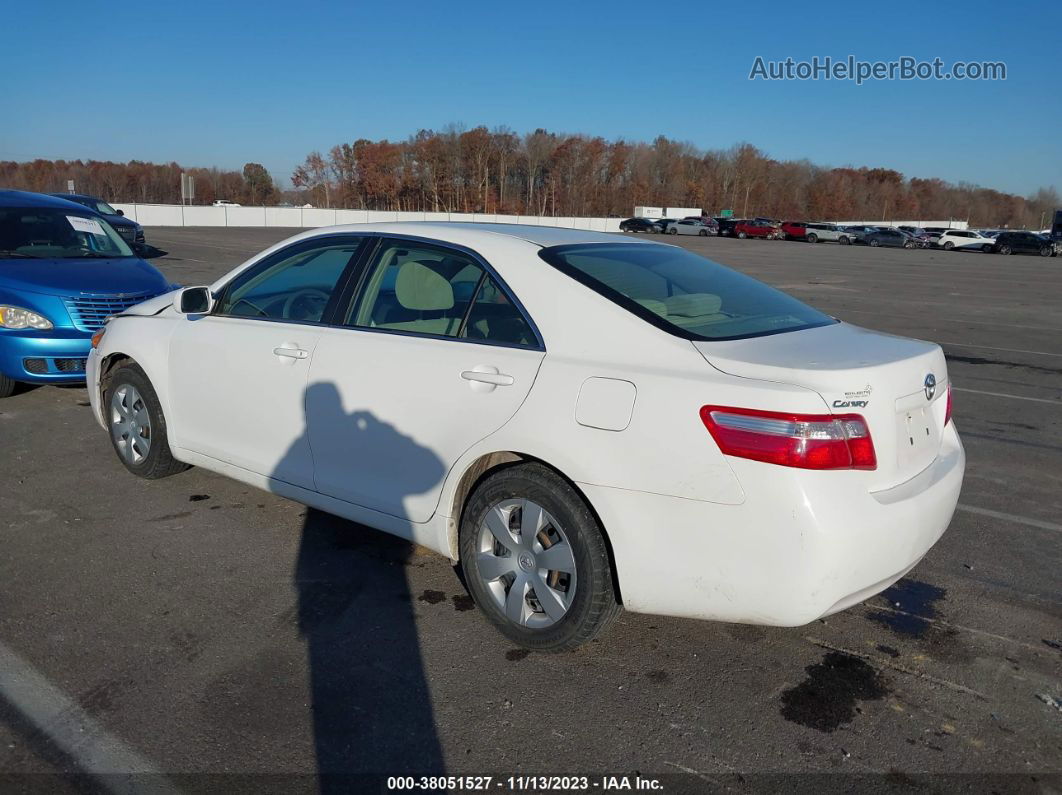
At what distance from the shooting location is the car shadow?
108 inches

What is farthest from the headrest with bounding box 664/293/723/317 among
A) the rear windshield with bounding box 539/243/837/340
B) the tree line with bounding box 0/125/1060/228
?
the tree line with bounding box 0/125/1060/228

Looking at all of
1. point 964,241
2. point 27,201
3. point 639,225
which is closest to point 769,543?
point 27,201

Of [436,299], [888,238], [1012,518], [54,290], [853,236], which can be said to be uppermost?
[853,236]

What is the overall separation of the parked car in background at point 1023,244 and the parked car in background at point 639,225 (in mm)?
23663

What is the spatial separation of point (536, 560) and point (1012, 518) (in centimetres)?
325

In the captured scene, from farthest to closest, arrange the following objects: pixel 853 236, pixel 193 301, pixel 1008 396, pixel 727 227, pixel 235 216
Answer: pixel 727 227
pixel 853 236
pixel 235 216
pixel 1008 396
pixel 193 301

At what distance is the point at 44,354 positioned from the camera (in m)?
6.56

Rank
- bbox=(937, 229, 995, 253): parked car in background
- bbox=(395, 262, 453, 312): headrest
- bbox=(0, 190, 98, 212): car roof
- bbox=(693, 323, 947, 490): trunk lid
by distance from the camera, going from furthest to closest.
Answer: bbox=(937, 229, 995, 253): parked car in background, bbox=(0, 190, 98, 212): car roof, bbox=(395, 262, 453, 312): headrest, bbox=(693, 323, 947, 490): trunk lid

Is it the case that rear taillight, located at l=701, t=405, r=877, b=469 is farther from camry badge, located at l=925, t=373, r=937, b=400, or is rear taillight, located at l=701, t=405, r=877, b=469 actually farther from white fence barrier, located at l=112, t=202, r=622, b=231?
white fence barrier, located at l=112, t=202, r=622, b=231

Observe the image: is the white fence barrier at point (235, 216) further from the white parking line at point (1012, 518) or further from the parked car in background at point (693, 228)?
the white parking line at point (1012, 518)

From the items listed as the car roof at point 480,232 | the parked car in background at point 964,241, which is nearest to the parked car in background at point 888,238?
the parked car in background at point 964,241

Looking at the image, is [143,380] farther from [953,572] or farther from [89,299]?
[953,572]

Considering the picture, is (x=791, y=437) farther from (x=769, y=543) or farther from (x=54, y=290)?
(x=54, y=290)

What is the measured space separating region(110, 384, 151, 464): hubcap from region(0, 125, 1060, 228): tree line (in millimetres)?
97830
